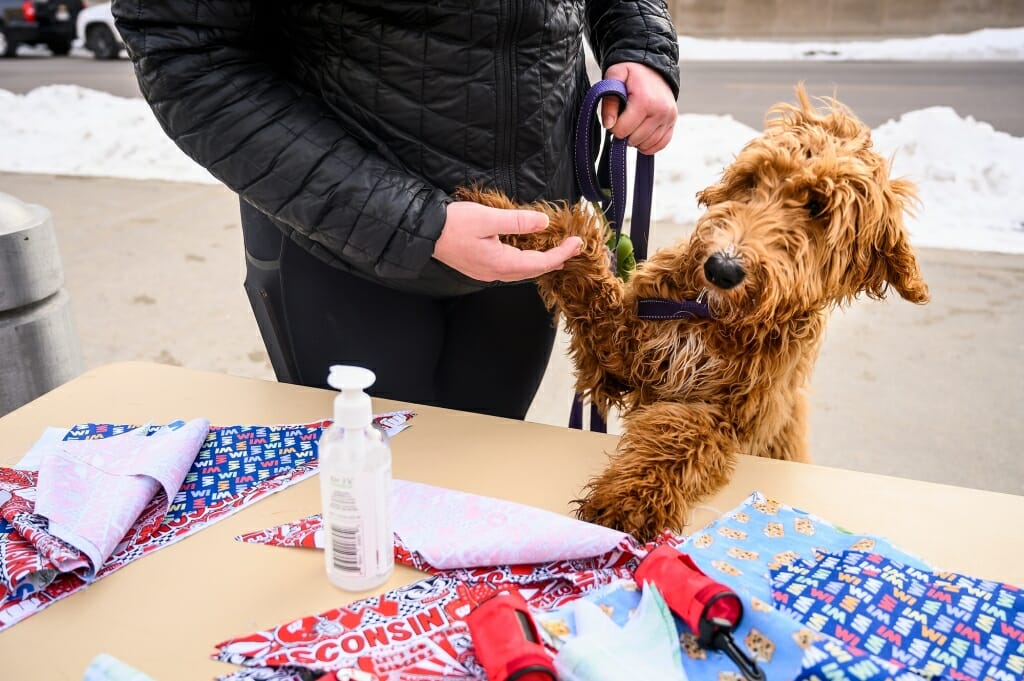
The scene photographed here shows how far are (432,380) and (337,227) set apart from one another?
0.49 meters

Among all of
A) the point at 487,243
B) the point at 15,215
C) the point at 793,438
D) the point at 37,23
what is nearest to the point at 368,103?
the point at 487,243

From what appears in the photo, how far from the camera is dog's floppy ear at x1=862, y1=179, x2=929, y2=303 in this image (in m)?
1.16

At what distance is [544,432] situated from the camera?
4.34ft

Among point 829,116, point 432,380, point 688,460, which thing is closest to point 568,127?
point 829,116

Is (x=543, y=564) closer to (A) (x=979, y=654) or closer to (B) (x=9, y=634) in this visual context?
(A) (x=979, y=654)

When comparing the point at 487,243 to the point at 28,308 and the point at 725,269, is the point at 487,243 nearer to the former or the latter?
the point at 725,269

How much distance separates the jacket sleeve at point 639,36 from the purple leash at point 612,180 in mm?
100

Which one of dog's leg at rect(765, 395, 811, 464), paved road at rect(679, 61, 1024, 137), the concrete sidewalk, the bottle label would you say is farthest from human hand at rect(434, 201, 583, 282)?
paved road at rect(679, 61, 1024, 137)

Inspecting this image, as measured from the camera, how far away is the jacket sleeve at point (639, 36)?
4.71 feet

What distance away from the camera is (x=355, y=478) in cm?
82

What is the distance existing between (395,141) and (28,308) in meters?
1.25

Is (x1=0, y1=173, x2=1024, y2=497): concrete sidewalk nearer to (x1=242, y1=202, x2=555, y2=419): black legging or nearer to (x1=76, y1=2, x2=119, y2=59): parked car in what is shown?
(x1=242, y1=202, x2=555, y2=419): black legging

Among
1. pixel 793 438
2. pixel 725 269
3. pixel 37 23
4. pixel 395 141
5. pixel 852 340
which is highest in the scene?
pixel 37 23

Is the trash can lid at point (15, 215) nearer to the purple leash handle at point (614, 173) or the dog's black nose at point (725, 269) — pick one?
the purple leash handle at point (614, 173)
